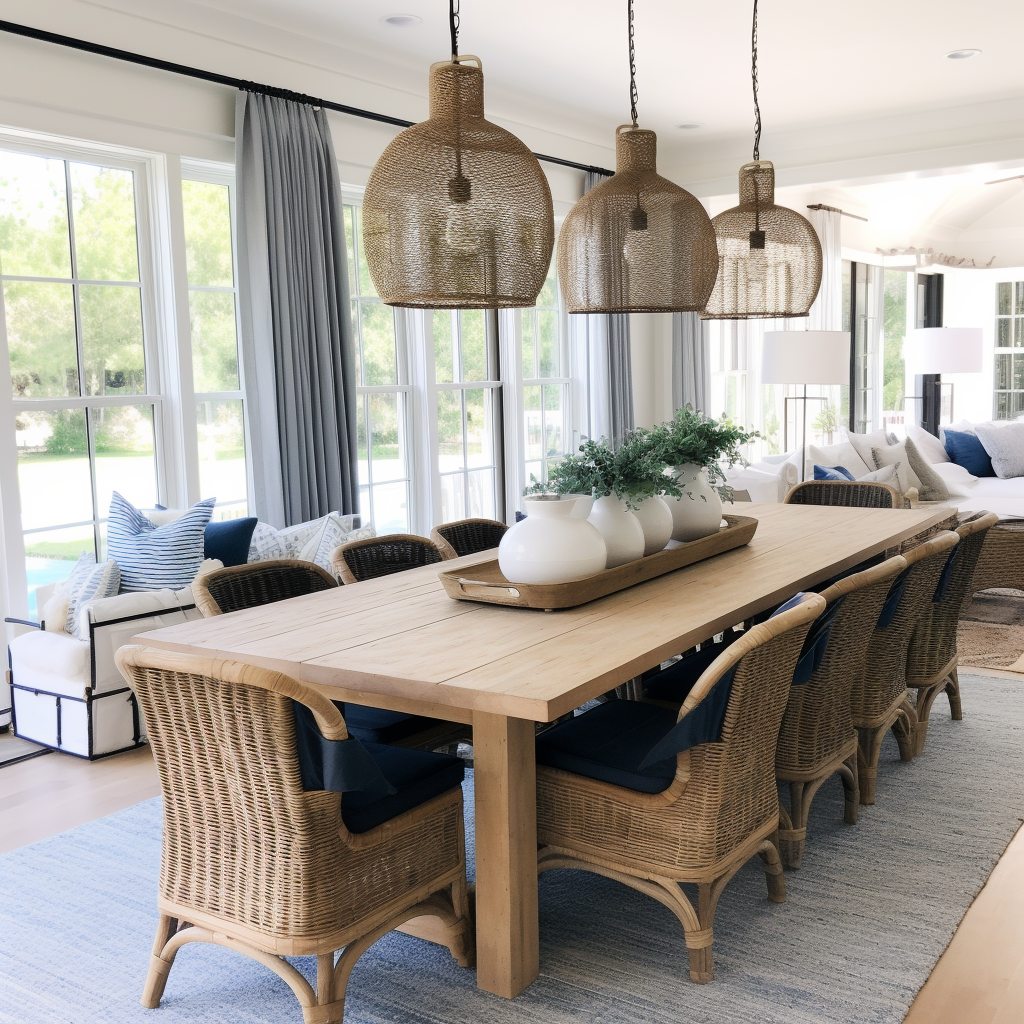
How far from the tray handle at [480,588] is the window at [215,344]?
2462 millimetres

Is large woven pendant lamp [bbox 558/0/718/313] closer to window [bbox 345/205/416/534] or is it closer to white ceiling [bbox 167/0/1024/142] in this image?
white ceiling [bbox 167/0/1024/142]

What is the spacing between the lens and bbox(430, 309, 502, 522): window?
638 cm

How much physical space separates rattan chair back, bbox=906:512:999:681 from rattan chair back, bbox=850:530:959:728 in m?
0.34

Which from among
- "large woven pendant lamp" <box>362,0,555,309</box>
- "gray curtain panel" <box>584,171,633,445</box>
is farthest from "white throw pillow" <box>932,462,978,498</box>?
"large woven pendant lamp" <box>362,0,555,309</box>

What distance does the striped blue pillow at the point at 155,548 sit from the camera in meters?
4.07

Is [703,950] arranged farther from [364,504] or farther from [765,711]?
[364,504]

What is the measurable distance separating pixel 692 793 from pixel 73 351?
3.29m

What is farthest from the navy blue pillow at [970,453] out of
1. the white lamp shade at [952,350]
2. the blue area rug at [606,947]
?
the blue area rug at [606,947]

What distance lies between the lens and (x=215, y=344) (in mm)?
4996

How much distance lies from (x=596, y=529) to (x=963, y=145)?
202 inches

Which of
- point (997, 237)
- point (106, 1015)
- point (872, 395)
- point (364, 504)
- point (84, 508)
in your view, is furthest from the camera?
point (997, 237)

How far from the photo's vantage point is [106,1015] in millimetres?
2256

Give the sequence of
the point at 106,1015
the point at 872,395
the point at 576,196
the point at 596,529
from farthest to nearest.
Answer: the point at 872,395, the point at 576,196, the point at 596,529, the point at 106,1015

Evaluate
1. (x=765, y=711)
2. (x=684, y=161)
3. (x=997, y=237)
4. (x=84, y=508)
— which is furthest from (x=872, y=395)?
(x=765, y=711)
